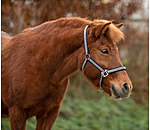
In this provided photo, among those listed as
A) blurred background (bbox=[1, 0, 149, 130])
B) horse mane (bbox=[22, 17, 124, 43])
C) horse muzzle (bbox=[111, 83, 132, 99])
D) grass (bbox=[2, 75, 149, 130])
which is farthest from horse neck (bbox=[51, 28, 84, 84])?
grass (bbox=[2, 75, 149, 130])

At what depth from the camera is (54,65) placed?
8.91 ft

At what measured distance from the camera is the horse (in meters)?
2.49

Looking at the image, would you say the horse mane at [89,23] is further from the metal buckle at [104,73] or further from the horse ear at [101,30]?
the metal buckle at [104,73]

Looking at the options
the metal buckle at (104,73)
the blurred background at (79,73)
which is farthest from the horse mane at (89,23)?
the blurred background at (79,73)

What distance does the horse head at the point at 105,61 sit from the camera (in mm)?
2400

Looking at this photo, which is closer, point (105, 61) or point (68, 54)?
point (105, 61)

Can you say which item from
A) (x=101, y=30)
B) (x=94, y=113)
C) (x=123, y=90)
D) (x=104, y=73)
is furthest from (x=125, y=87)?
(x=94, y=113)

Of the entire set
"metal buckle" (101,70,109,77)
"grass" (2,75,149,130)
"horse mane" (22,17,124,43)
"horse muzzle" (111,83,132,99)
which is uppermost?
"horse mane" (22,17,124,43)

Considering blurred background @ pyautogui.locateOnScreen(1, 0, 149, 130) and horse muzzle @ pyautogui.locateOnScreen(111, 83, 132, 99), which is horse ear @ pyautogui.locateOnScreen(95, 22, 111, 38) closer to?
horse muzzle @ pyautogui.locateOnScreen(111, 83, 132, 99)

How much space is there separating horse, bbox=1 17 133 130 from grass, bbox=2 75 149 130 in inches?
114

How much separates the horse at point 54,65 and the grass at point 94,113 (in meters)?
2.90

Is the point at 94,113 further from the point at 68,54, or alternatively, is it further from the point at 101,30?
the point at 101,30

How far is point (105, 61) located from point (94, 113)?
18.1 ft

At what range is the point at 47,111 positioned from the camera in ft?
9.29
